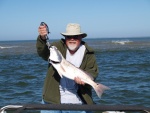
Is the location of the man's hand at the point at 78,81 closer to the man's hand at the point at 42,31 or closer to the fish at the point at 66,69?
the fish at the point at 66,69

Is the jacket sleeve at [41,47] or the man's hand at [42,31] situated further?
the jacket sleeve at [41,47]

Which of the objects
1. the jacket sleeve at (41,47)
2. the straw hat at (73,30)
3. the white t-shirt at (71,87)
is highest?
the straw hat at (73,30)

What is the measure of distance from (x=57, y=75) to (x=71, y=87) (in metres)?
0.26

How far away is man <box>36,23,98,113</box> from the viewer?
4.16 m

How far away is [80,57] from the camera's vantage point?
424 centimetres

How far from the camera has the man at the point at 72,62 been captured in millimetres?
4156

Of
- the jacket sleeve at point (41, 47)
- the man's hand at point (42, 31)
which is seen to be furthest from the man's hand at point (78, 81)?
the man's hand at point (42, 31)

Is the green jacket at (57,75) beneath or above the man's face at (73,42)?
beneath

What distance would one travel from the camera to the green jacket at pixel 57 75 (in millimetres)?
4160

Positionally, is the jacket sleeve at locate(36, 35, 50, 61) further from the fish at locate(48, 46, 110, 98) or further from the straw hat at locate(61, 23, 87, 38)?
the straw hat at locate(61, 23, 87, 38)

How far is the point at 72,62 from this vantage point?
4.34m

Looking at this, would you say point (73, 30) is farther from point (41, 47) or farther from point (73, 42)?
point (41, 47)

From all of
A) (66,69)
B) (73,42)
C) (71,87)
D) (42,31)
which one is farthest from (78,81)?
(42,31)

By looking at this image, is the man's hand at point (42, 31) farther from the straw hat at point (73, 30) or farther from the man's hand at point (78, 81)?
the man's hand at point (78, 81)
